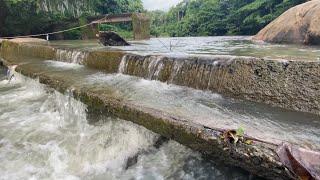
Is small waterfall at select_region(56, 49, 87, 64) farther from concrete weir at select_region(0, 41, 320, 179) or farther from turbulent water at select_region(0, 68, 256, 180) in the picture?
turbulent water at select_region(0, 68, 256, 180)


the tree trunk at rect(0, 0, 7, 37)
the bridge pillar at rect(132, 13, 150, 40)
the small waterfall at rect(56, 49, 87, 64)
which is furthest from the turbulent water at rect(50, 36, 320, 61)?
the tree trunk at rect(0, 0, 7, 37)

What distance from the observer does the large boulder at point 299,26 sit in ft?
43.7

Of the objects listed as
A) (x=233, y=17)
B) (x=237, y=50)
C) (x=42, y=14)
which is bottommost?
(x=237, y=50)

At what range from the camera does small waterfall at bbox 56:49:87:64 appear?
10627 millimetres

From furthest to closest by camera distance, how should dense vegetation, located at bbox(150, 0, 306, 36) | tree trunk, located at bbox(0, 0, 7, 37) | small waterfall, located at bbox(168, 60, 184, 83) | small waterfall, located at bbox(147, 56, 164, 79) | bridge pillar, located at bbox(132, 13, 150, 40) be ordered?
dense vegetation, located at bbox(150, 0, 306, 36) → bridge pillar, located at bbox(132, 13, 150, 40) → tree trunk, located at bbox(0, 0, 7, 37) → small waterfall, located at bbox(147, 56, 164, 79) → small waterfall, located at bbox(168, 60, 184, 83)

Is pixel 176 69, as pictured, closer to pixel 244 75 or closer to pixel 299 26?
pixel 244 75

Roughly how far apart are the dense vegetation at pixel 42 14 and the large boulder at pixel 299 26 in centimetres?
1980

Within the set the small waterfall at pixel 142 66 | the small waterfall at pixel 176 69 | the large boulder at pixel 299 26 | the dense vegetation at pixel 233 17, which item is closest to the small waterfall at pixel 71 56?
the small waterfall at pixel 142 66

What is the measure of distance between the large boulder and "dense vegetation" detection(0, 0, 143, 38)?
1980 centimetres

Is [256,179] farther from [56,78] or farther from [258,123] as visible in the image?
[56,78]

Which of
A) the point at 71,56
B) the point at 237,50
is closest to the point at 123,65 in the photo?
the point at 71,56

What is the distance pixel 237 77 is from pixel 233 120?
64.1 inches

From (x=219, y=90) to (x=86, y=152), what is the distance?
103 inches

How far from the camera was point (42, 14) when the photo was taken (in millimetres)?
30750
